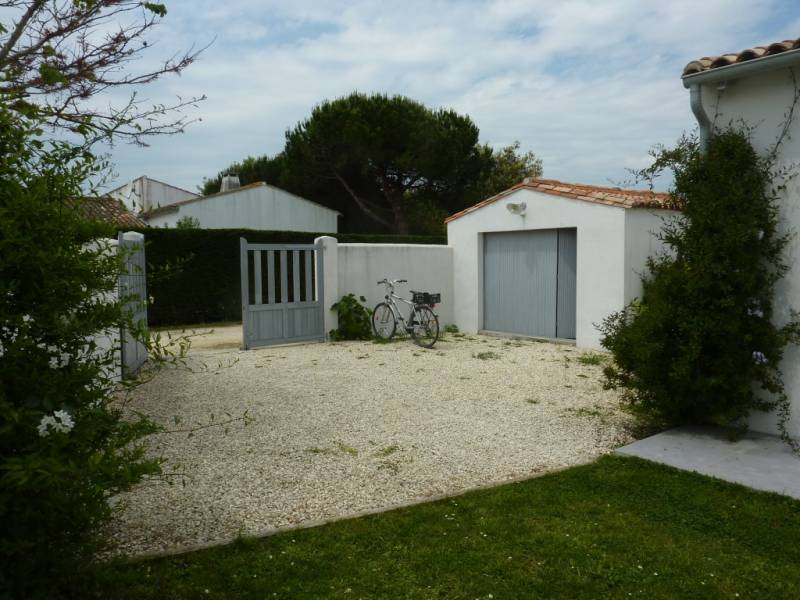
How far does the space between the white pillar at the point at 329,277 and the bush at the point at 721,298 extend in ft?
23.3

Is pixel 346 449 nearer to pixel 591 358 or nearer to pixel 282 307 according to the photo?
pixel 591 358

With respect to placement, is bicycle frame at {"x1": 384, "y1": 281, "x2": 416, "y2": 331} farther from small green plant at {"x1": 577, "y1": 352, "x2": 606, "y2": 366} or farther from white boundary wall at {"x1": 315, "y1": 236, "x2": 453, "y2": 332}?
small green plant at {"x1": 577, "y1": 352, "x2": 606, "y2": 366}

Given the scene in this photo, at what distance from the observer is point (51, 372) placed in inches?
91.7

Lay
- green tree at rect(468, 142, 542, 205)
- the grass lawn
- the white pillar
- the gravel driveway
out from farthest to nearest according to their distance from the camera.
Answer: green tree at rect(468, 142, 542, 205)
the white pillar
the gravel driveway
the grass lawn

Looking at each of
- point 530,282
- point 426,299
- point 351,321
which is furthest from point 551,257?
point 351,321

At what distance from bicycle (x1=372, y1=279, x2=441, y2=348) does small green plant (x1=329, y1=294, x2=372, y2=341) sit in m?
0.19

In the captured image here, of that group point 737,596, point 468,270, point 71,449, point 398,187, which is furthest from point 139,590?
point 398,187

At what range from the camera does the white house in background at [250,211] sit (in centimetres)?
2450

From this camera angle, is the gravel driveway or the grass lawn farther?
the gravel driveway

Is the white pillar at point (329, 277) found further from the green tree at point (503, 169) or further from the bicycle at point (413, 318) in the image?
the green tree at point (503, 169)

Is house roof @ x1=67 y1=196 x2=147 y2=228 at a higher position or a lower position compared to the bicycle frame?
higher

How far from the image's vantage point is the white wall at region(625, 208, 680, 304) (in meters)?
10.0

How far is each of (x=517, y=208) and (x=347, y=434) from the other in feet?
23.6

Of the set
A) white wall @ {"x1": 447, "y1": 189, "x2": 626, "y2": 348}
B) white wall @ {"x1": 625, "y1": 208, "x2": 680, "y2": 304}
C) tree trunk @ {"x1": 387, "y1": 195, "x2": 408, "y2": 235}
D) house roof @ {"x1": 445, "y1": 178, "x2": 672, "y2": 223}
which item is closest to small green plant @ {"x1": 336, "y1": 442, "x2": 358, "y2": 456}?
white wall @ {"x1": 447, "y1": 189, "x2": 626, "y2": 348}
